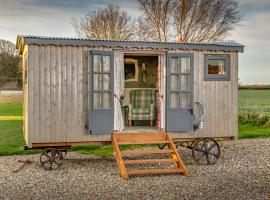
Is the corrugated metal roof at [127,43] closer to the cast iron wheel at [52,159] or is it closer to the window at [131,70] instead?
the cast iron wheel at [52,159]

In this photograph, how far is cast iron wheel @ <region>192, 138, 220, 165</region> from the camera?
1185cm

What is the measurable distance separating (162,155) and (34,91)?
4462 millimetres

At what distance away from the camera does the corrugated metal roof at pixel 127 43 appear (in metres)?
10.6

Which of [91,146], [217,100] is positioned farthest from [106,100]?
[91,146]

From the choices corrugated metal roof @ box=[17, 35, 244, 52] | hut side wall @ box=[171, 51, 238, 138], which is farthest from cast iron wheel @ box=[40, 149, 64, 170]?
hut side wall @ box=[171, 51, 238, 138]

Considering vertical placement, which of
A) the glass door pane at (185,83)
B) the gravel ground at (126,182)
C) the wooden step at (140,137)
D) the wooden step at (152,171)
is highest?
the glass door pane at (185,83)

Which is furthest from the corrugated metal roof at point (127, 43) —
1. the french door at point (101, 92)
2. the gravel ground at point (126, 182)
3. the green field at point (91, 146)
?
the green field at point (91, 146)

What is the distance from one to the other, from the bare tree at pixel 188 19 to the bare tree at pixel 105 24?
148cm

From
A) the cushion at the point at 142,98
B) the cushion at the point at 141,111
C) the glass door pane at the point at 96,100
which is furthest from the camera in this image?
the cushion at the point at 142,98

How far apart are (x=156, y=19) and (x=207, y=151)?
1871 cm

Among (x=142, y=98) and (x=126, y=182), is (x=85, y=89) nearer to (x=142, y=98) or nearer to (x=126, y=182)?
(x=126, y=182)

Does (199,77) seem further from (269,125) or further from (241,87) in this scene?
(241,87)

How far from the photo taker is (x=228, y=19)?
30750 mm

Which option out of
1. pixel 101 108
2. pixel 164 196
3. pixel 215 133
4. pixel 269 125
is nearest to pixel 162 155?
pixel 215 133
